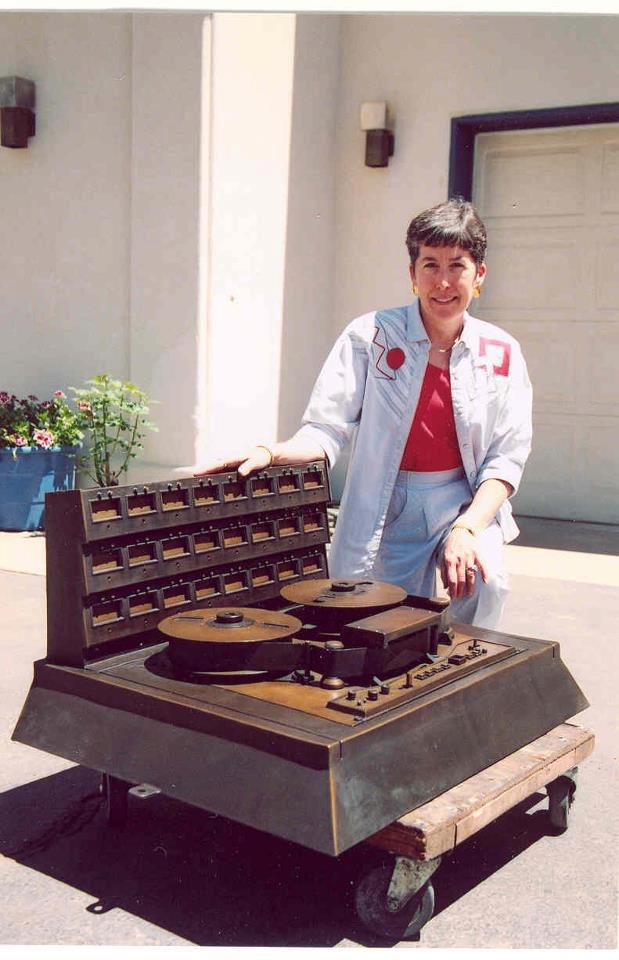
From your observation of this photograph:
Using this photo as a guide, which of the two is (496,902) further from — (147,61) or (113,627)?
(147,61)

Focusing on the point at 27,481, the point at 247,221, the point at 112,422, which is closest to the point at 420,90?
the point at 247,221

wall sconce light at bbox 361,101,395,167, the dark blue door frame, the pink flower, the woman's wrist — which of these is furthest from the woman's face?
wall sconce light at bbox 361,101,395,167

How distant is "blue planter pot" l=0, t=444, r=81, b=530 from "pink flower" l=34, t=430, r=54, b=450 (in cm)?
6

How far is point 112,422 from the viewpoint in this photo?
675 cm

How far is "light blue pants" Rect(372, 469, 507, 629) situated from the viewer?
2961mm

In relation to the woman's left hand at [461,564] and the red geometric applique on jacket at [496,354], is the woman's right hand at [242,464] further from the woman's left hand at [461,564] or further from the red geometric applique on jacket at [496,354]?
the red geometric applique on jacket at [496,354]

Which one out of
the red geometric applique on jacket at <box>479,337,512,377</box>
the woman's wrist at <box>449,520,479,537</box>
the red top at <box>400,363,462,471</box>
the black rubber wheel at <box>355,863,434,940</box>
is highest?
the red geometric applique on jacket at <box>479,337,512,377</box>

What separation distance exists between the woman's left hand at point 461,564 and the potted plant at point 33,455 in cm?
457

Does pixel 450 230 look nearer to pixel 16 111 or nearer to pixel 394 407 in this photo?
pixel 394 407

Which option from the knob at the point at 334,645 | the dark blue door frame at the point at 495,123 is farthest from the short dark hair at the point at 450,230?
the dark blue door frame at the point at 495,123

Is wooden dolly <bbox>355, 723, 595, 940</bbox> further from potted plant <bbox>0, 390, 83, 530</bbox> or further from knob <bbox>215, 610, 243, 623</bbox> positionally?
potted plant <bbox>0, 390, 83, 530</bbox>

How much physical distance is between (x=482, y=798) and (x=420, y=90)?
19.9 feet

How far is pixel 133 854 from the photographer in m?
2.47

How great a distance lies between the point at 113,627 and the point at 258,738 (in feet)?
1.77
